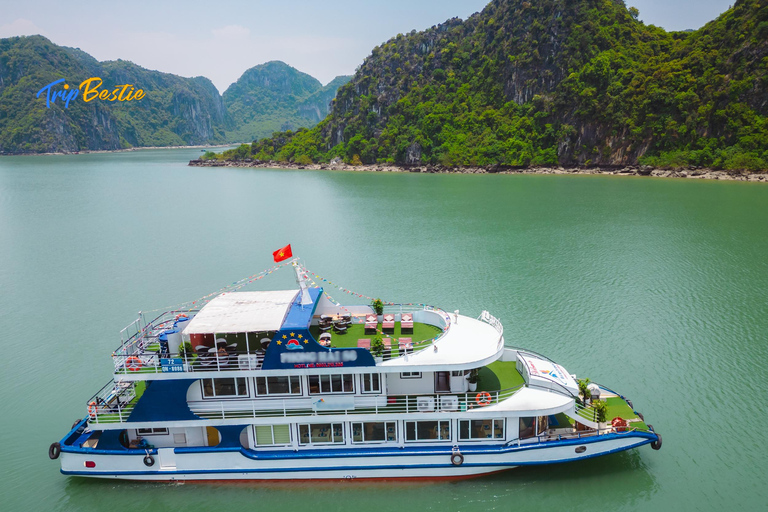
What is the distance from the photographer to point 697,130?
281ft

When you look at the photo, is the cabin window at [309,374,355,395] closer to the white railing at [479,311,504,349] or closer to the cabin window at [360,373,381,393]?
the cabin window at [360,373,381,393]

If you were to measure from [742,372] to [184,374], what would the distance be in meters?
19.9

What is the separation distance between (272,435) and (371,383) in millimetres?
2980

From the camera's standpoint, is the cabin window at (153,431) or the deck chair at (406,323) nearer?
the cabin window at (153,431)

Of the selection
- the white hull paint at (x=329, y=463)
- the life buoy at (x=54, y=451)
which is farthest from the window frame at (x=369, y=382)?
the life buoy at (x=54, y=451)

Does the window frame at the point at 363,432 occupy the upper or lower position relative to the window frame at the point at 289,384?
lower

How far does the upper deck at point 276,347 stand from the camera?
12.0 metres

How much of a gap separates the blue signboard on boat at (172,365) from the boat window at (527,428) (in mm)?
9077

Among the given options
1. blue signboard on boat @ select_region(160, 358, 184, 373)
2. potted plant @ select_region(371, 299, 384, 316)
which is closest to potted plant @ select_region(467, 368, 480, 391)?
potted plant @ select_region(371, 299, 384, 316)

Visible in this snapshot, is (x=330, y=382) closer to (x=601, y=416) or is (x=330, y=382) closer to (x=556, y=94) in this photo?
(x=601, y=416)

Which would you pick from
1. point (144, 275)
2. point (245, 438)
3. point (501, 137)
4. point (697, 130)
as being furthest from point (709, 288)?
point (501, 137)

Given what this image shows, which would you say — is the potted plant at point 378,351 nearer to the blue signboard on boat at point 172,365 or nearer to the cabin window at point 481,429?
the cabin window at point 481,429

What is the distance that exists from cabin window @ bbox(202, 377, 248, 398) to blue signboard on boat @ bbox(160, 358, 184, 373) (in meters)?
0.78

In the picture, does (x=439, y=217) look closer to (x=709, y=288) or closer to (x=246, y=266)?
(x=246, y=266)
